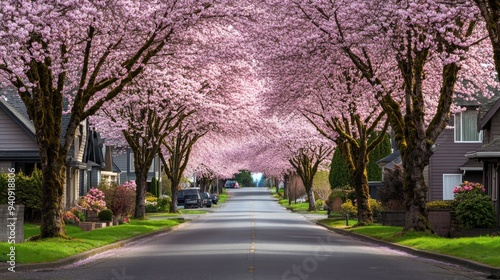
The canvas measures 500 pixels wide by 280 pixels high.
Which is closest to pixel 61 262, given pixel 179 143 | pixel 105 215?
pixel 105 215

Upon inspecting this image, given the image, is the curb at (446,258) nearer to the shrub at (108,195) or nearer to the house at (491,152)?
the house at (491,152)

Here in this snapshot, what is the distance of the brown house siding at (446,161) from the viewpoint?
158ft

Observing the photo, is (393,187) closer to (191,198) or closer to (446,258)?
(446,258)

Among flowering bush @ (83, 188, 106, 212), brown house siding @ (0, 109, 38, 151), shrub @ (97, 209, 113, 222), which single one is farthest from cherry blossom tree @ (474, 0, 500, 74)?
brown house siding @ (0, 109, 38, 151)

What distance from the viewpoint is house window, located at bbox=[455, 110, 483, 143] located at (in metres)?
48.2

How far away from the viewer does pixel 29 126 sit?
44562mm

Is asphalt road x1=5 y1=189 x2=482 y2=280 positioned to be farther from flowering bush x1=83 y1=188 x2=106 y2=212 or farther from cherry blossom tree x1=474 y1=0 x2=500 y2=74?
flowering bush x1=83 y1=188 x2=106 y2=212

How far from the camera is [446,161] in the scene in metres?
48.8

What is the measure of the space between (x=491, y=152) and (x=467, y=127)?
16.6 meters

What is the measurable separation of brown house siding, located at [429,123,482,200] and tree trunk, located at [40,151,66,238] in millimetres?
27672

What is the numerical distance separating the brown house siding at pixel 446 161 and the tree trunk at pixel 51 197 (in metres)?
27.7

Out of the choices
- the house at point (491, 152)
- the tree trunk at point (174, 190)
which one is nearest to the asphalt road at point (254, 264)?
the house at point (491, 152)

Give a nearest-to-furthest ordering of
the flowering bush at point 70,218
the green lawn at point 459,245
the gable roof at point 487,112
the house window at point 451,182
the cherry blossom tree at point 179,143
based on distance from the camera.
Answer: the green lawn at point 459,245
the gable roof at point 487,112
the flowering bush at point 70,218
the house window at point 451,182
the cherry blossom tree at point 179,143

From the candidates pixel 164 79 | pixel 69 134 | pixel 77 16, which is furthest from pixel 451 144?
pixel 77 16
